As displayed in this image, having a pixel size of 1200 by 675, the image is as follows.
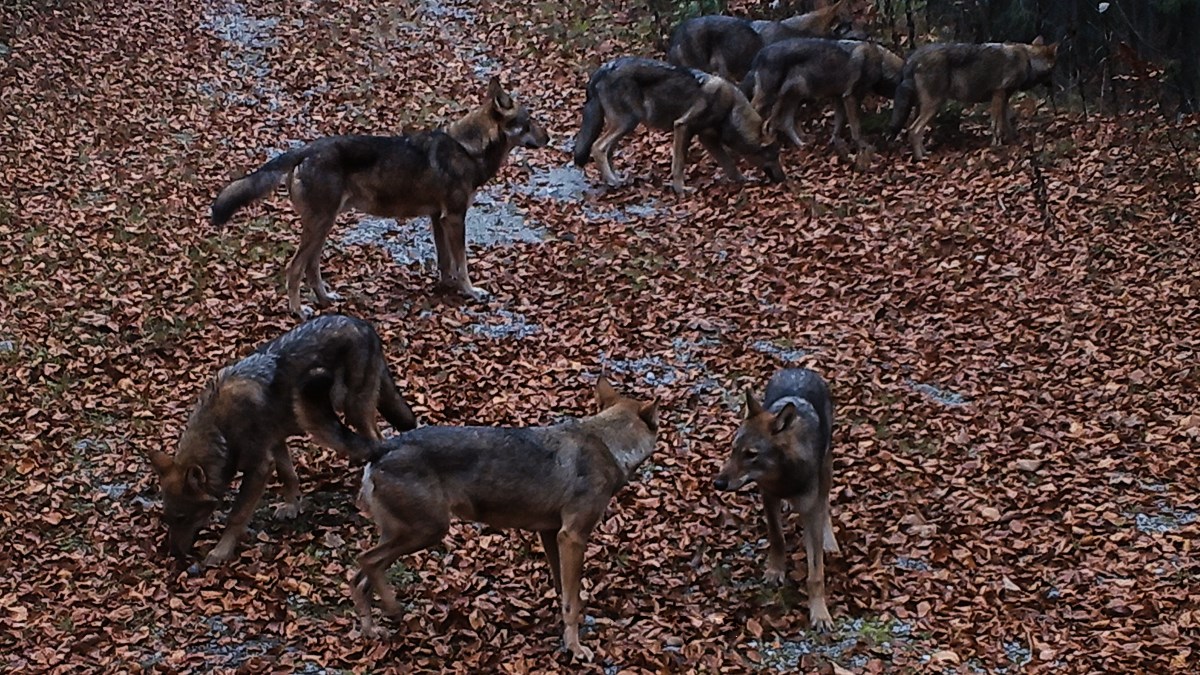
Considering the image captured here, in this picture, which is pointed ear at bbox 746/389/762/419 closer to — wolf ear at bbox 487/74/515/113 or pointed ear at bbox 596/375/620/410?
Result: pointed ear at bbox 596/375/620/410

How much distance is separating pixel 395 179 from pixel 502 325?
1.95 metres

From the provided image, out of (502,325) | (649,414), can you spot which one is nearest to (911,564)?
(649,414)

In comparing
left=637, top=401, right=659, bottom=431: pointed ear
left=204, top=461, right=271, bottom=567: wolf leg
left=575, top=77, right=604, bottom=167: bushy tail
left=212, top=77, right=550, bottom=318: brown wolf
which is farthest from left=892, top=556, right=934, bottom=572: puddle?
left=575, top=77, right=604, bottom=167: bushy tail

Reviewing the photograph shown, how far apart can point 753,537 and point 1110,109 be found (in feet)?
38.3

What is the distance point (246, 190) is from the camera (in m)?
12.7

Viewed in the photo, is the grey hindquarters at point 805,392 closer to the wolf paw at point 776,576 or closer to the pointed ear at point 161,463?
the wolf paw at point 776,576

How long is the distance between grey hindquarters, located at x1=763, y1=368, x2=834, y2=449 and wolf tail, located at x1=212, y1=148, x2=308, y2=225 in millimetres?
6059

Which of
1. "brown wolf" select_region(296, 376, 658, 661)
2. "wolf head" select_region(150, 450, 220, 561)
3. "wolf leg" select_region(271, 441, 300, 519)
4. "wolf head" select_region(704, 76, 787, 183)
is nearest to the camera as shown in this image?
"brown wolf" select_region(296, 376, 658, 661)

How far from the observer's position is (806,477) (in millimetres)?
8422

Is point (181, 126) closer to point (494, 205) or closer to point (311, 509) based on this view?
point (494, 205)

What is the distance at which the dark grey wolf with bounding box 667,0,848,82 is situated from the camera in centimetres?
1933

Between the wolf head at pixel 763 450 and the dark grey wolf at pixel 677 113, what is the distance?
912 centimetres

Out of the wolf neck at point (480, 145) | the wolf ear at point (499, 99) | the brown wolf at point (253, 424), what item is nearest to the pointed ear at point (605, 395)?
the brown wolf at point (253, 424)

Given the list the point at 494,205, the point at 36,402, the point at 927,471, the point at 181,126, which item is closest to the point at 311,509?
the point at 36,402
